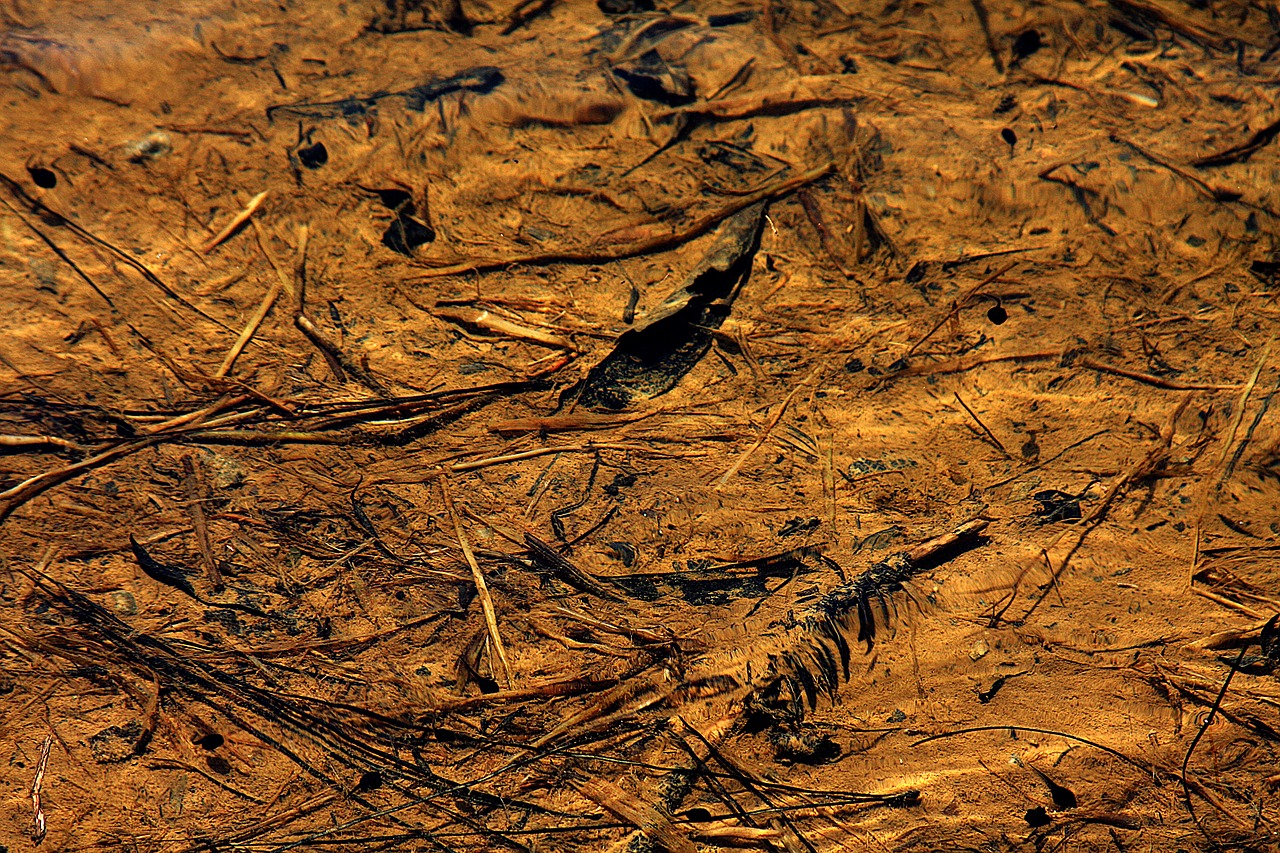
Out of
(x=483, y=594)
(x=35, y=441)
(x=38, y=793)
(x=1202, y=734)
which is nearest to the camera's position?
(x=38, y=793)

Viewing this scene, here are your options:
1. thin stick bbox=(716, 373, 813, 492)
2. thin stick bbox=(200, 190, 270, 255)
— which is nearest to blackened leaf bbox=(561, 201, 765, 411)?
thin stick bbox=(716, 373, 813, 492)

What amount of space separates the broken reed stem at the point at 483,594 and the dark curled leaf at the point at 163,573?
793 millimetres

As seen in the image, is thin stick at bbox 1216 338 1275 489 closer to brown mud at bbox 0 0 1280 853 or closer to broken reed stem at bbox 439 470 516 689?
brown mud at bbox 0 0 1280 853

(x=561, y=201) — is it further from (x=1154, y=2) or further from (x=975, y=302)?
(x=1154, y=2)

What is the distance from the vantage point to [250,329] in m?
2.73

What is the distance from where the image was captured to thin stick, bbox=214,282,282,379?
2666 mm

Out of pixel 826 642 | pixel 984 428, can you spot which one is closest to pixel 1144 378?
pixel 984 428

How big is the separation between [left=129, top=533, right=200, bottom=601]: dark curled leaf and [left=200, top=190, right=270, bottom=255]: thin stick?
3.66 ft

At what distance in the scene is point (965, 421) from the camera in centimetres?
262

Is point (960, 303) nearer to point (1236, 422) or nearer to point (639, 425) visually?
point (1236, 422)

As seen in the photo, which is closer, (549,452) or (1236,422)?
(1236,422)

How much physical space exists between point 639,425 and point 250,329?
143 cm

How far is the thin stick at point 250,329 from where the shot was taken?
8.75 feet

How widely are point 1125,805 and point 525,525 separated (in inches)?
76.1
